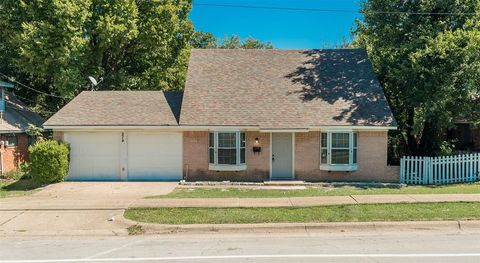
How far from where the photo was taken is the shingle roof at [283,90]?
1869cm

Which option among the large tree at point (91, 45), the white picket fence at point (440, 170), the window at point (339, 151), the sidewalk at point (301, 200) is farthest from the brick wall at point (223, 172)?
the large tree at point (91, 45)

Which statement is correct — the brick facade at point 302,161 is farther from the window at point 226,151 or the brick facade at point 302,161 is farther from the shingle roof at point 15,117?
the shingle roof at point 15,117

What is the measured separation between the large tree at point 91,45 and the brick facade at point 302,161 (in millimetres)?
11142

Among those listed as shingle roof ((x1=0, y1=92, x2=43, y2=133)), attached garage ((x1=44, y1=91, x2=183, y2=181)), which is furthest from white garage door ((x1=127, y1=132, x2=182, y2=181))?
shingle roof ((x1=0, y1=92, x2=43, y2=133))

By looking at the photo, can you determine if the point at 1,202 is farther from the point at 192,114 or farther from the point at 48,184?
the point at 192,114

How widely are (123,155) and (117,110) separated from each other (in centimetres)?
243

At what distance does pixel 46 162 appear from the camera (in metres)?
17.3

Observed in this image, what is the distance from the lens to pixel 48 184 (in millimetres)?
17781

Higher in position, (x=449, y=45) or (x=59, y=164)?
(x=449, y=45)

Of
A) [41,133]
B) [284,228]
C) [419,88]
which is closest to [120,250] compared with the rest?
[284,228]

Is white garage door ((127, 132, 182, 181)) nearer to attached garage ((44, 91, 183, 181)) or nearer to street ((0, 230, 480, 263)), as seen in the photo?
attached garage ((44, 91, 183, 181))

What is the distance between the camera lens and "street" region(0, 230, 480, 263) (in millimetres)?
8062

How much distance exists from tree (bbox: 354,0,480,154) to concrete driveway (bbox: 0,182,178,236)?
39.4 feet

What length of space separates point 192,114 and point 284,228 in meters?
9.76
